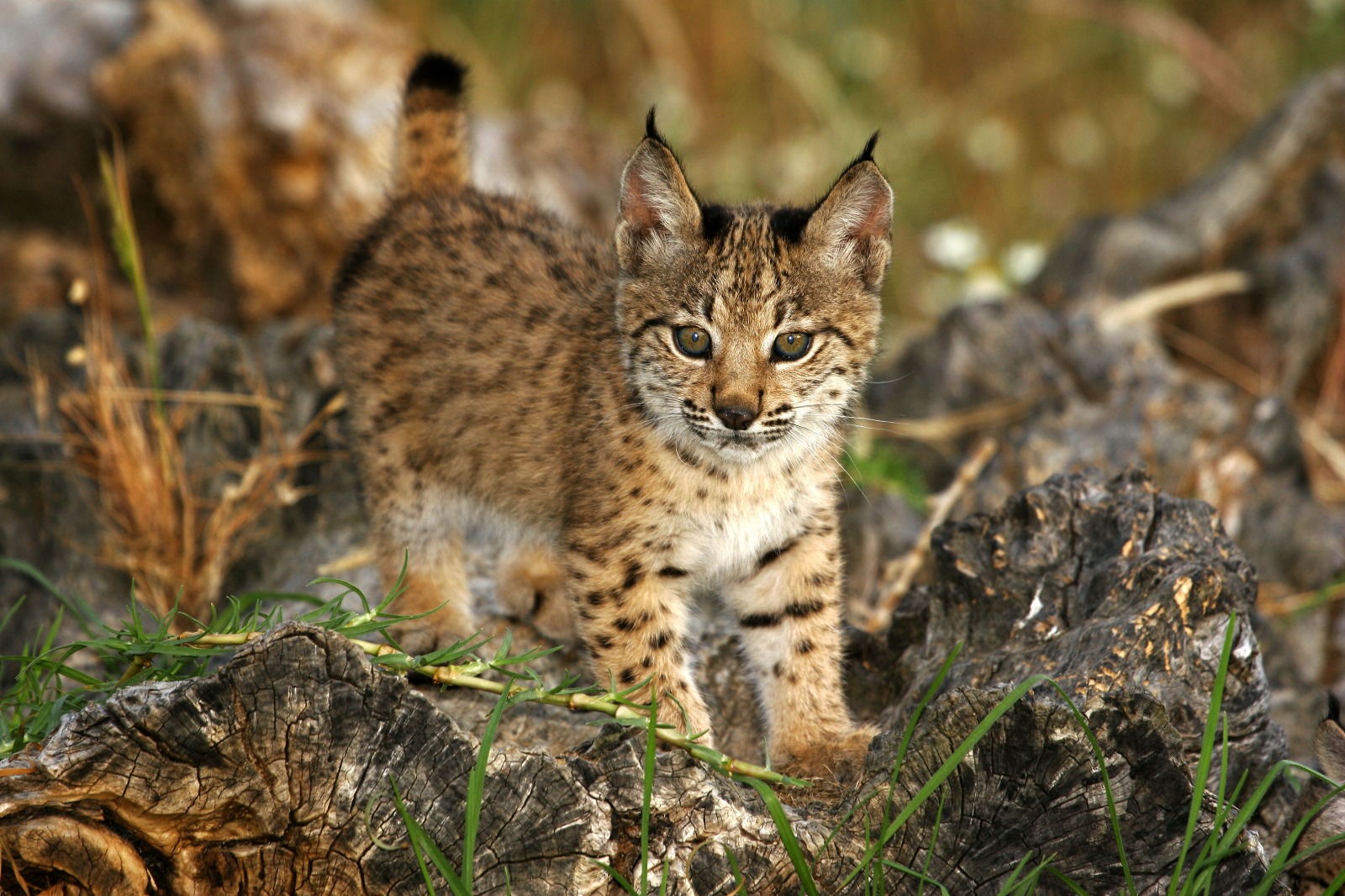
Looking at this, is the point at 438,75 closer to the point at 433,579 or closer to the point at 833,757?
the point at 433,579

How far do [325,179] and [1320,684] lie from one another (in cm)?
598

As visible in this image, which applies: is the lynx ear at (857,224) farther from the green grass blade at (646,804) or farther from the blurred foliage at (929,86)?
the blurred foliage at (929,86)

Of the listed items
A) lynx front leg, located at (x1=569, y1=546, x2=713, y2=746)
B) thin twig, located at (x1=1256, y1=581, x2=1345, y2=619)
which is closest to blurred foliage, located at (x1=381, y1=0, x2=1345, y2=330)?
thin twig, located at (x1=1256, y1=581, x2=1345, y2=619)

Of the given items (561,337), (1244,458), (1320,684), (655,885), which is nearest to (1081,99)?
(1244,458)

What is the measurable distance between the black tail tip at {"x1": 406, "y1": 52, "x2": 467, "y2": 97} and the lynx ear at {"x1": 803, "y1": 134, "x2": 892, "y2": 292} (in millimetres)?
1808

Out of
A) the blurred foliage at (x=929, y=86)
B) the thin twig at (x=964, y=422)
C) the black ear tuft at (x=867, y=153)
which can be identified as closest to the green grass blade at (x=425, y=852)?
the black ear tuft at (x=867, y=153)

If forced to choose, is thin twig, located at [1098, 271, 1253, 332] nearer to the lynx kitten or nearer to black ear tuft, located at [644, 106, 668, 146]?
the lynx kitten

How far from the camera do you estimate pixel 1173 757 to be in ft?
9.28

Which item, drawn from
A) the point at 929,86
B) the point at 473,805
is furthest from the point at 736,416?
the point at 929,86

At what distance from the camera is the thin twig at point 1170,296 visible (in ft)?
22.4

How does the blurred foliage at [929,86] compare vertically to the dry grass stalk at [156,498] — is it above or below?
above

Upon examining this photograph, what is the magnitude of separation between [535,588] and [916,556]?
1477 millimetres

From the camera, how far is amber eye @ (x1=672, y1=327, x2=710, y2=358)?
13.3ft

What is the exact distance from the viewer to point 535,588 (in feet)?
16.4
